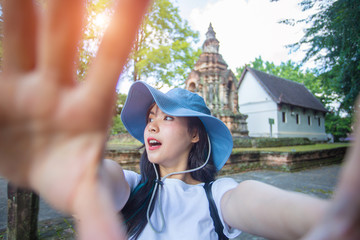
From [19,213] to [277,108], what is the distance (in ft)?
56.6

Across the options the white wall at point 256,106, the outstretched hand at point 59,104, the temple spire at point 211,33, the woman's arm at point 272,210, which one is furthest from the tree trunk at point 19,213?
the white wall at point 256,106

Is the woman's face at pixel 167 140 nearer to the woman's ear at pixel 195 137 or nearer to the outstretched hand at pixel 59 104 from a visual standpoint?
the woman's ear at pixel 195 137

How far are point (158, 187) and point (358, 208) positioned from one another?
3.29 ft

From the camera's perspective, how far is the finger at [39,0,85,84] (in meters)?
0.32

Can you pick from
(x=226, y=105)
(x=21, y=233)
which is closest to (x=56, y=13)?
(x=21, y=233)

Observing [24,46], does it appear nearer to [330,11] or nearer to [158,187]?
[158,187]

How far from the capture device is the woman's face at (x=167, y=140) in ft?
3.60

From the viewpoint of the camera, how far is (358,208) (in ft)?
0.75

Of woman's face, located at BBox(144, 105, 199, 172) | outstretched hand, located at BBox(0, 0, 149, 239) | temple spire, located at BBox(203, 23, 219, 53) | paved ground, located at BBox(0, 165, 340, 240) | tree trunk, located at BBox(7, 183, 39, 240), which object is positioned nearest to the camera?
outstretched hand, located at BBox(0, 0, 149, 239)

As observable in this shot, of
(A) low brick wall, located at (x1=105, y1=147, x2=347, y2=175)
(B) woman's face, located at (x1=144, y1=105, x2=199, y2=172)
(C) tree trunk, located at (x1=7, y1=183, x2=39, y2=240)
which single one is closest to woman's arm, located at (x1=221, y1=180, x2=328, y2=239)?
(B) woman's face, located at (x1=144, y1=105, x2=199, y2=172)

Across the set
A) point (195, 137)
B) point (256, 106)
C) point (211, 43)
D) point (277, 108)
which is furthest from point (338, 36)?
point (256, 106)

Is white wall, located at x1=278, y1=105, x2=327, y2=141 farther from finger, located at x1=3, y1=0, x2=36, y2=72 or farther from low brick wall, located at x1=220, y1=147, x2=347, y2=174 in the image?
finger, located at x1=3, y1=0, x2=36, y2=72

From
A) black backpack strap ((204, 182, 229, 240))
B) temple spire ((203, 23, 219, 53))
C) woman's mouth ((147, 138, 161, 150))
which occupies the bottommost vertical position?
black backpack strap ((204, 182, 229, 240))

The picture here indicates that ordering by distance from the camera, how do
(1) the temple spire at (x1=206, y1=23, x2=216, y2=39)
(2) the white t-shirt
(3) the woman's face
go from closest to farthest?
(2) the white t-shirt < (3) the woman's face < (1) the temple spire at (x1=206, y1=23, x2=216, y2=39)
